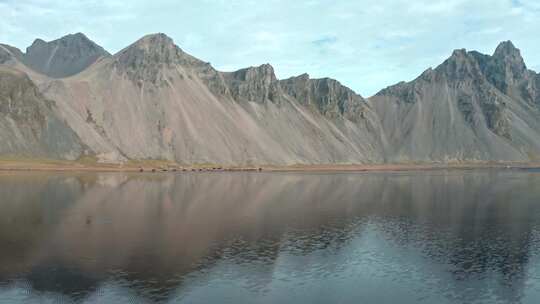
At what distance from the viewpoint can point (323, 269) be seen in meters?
50.2

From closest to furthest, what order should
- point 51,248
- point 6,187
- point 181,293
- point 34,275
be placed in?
point 181,293
point 34,275
point 51,248
point 6,187

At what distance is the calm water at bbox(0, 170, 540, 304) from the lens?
139 ft

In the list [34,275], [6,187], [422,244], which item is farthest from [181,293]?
[6,187]

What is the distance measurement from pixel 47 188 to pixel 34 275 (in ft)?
252

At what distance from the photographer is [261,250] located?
57.6 metres

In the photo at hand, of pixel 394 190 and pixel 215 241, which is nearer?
pixel 215 241

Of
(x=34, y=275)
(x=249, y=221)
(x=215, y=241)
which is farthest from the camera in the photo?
(x=249, y=221)

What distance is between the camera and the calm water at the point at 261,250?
42.3m

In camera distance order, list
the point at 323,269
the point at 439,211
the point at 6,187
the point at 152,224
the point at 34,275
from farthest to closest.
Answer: the point at 6,187 < the point at 439,211 < the point at 152,224 < the point at 323,269 < the point at 34,275

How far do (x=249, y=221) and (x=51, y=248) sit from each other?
31.4 m

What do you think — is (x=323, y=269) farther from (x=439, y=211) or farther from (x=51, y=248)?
(x=439, y=211)

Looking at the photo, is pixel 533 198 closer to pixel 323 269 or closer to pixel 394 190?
pixel 394 190

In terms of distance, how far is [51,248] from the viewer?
56250 mm

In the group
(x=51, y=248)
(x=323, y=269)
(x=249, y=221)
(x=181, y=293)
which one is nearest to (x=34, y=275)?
(x=51, y=248)
